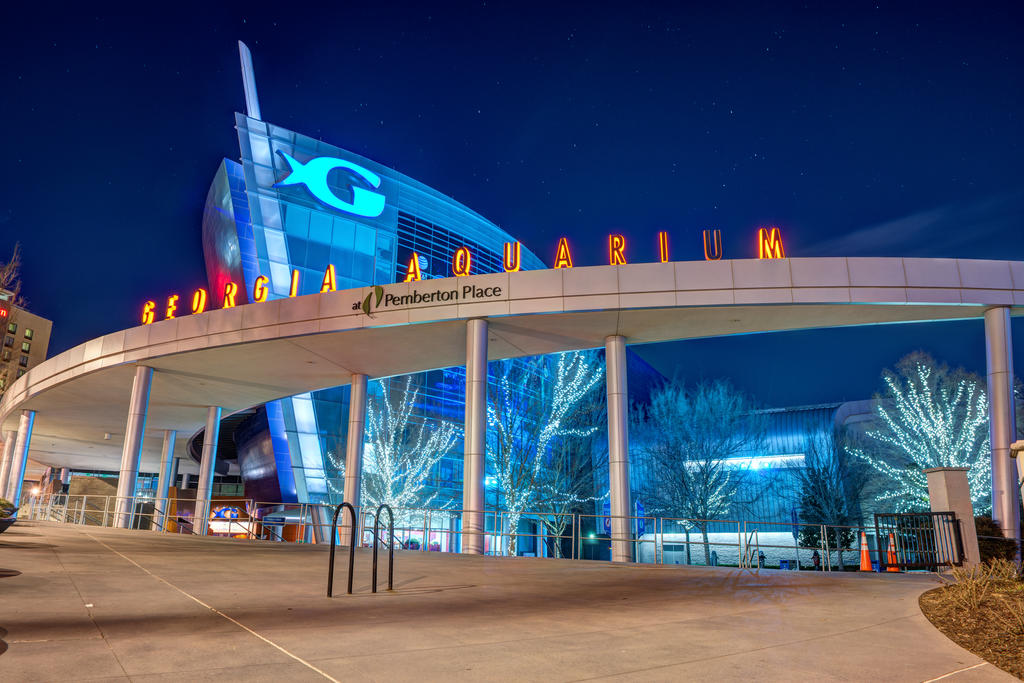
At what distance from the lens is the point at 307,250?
3906 cm

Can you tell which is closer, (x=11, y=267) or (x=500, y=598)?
(x=500, y=598)

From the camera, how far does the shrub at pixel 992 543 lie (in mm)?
15297

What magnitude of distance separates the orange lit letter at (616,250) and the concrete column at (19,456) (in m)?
31.2

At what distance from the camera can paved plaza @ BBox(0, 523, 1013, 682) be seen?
5074mm

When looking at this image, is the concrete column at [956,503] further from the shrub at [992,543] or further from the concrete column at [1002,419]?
the concrete column at [1002,419]

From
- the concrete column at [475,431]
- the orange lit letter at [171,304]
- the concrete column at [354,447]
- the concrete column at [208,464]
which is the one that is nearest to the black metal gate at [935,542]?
the concrete column at [475,431]

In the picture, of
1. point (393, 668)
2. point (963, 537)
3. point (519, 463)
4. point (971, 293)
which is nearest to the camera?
point (393, 668)

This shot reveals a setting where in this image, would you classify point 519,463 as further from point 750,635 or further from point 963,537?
point 750,635

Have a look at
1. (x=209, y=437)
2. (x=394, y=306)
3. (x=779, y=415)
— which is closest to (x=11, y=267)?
(x=209, y=437)

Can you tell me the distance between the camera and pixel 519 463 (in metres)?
36.0

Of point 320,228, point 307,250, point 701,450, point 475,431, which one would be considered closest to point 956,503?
point 475,431

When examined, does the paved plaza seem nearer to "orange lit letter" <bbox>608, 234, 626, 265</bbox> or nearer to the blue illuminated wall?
"orange lit letter" <bbox>608, 234, 626, 265</bbox>

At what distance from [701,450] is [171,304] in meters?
28.9

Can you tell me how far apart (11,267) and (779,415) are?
4533 cm
